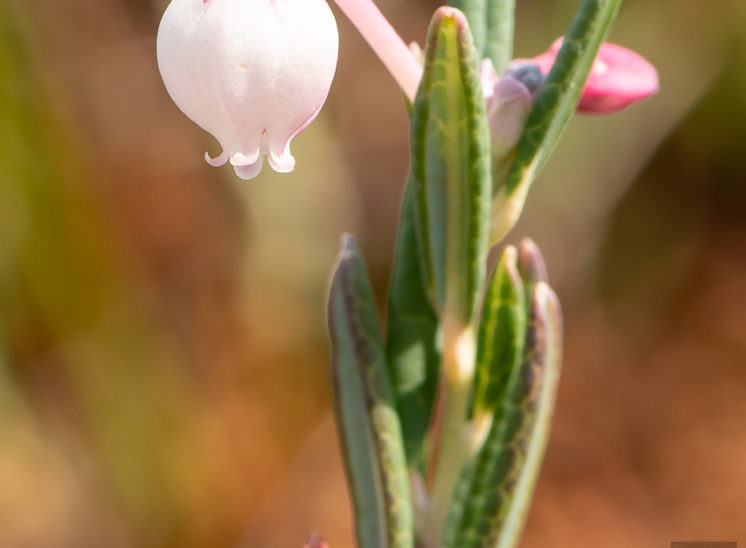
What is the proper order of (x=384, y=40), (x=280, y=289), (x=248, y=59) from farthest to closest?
(x=280, y=289)
(x=384, y=40)
(x=248, y=59)

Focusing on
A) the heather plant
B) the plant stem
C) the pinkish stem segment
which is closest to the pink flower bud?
the heather plant

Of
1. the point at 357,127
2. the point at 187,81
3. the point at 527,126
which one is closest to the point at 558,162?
the point at 357,127

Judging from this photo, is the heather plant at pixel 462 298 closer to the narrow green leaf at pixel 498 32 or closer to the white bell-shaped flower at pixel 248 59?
the narrow green leaf at pixel 498 32

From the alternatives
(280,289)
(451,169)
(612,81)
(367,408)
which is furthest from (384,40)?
(280,289)

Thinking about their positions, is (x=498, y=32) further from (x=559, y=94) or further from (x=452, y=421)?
(x=452, y=421)

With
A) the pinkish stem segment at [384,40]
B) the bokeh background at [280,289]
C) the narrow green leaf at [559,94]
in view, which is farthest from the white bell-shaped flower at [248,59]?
the bokeh background at [280,289]
